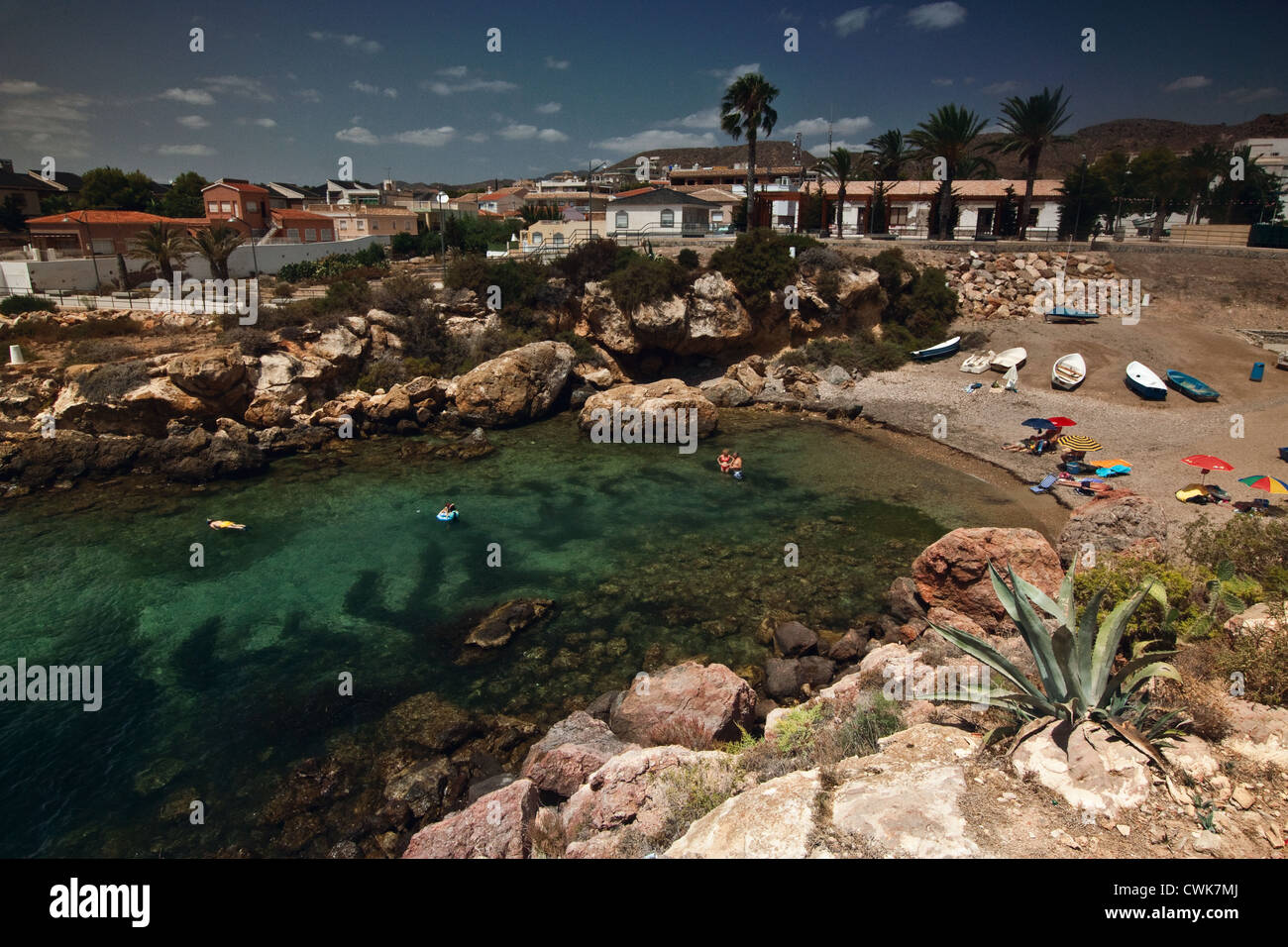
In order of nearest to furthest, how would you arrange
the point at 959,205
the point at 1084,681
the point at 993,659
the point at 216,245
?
1. the point at 1084,681
2. the point at 993,659
3. the point at 216,245
4. the point at 959,205

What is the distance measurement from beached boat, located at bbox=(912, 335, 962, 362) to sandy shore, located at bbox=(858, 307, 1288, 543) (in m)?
0.54

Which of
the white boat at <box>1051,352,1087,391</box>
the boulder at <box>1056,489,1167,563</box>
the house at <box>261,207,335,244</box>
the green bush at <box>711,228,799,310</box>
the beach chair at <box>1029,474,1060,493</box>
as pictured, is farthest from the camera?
the house at <box>261,207,335,244</box>

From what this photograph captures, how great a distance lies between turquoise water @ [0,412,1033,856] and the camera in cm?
1185

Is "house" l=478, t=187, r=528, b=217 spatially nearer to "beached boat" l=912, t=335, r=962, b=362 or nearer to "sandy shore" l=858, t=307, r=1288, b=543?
"beached boat" l=912, t=335, r=962, b=362

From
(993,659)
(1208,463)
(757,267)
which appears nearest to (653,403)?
(757,267)

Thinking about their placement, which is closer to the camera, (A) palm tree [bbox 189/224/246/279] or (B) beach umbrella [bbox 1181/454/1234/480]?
(B) beach umbrella [bbox 1181/454/1234/480]

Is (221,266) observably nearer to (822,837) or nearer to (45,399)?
(45,399)

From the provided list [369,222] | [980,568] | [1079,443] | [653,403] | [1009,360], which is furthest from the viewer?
[369,222]

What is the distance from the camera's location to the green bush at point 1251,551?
10.2 m

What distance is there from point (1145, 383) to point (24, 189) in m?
78.7

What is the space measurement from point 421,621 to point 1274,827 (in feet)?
46.9

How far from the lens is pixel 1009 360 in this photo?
30219 millimetres

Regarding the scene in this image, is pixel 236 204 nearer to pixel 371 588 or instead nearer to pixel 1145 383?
pixel 371 588

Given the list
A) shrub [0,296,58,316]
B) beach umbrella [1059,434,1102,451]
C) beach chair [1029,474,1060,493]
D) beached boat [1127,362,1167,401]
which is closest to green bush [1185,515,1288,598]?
beach chair [1029,474,1060,493]
